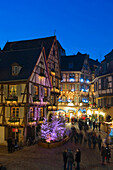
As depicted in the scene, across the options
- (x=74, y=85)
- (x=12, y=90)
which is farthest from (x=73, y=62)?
(x=12, y=90)

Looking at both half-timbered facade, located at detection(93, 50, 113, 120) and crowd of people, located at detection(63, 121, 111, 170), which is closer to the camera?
crowd of people, located at detection(63, 121, 111, 170)

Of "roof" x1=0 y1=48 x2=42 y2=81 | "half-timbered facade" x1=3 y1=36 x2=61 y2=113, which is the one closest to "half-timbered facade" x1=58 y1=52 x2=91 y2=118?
"half-timbered facade" x1=3 y1=36 x2=61 y2=113

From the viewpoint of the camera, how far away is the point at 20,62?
26.1m

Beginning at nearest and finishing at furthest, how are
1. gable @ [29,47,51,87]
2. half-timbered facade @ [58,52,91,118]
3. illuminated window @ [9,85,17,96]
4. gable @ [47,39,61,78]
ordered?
illuminated window @ [9,85,17,96] < gable @ [29,47,51,87] < gable @ [47,39,61,78] < half-timbered facade @ [58,52,91,118]

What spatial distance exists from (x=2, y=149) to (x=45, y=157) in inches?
283

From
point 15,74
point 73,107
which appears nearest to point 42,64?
point 15,74

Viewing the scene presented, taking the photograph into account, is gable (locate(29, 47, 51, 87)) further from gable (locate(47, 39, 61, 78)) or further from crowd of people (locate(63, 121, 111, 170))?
crowd of people (locate(63, 121, 111, 170))

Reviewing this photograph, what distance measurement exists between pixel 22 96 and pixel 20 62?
5.26m

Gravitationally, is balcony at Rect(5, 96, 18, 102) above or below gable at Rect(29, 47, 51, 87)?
below

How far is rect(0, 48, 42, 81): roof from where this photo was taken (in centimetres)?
2413

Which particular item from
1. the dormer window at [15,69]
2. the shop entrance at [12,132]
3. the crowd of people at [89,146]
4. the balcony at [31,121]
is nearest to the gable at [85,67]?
the dormer window at [15,69]

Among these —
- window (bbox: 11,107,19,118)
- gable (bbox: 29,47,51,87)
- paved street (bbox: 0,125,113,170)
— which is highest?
gable (bbox: 29,47,51,87)

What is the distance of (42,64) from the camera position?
88.3 ft

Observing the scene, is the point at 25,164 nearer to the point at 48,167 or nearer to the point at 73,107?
the point at 48,167
